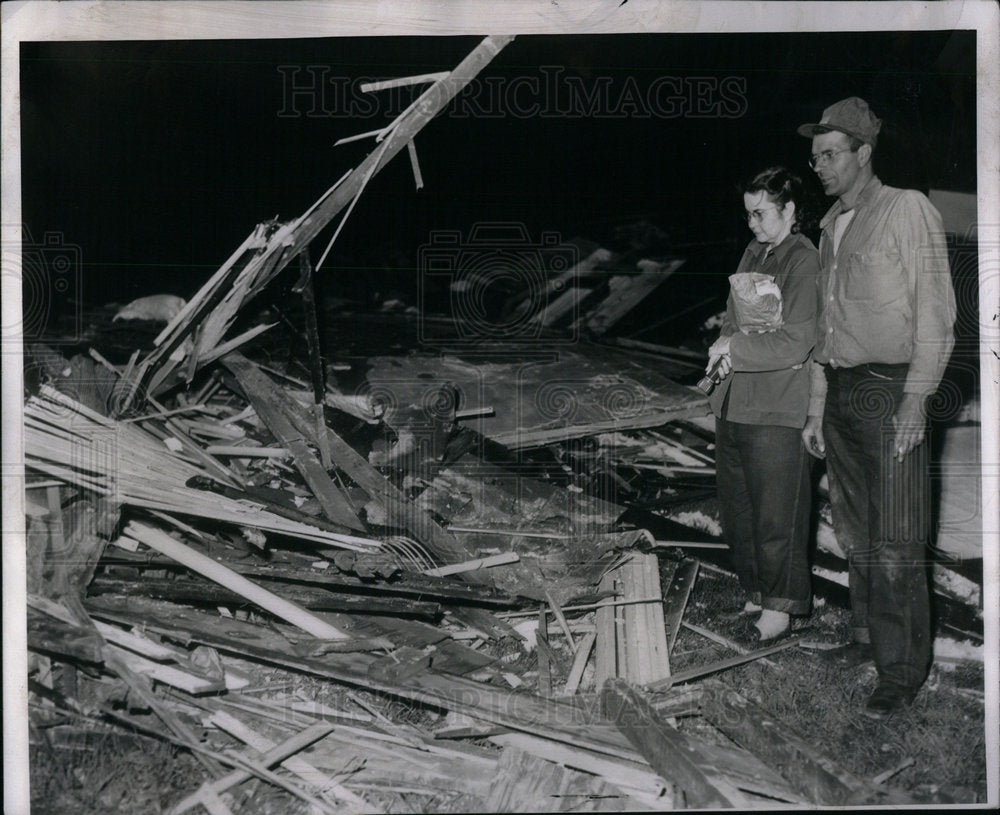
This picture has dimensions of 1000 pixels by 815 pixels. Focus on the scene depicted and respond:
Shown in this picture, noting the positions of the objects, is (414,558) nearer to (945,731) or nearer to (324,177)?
(324,177)

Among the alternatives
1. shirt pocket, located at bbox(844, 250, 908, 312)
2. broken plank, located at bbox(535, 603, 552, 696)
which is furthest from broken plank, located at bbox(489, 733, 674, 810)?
shirt pocket, located at bbox(844, 250, 908, 312)

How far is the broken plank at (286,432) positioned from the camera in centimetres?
348

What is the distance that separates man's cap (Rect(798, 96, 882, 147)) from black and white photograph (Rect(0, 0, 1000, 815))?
0.01 m

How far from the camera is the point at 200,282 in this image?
3.66 m

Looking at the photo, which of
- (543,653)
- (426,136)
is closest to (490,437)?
(543,653)

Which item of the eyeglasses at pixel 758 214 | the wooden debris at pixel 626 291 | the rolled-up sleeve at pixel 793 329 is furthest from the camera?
the wooden debris at pixel 626 291

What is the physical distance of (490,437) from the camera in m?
3.78

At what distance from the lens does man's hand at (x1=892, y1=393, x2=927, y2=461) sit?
3025mm

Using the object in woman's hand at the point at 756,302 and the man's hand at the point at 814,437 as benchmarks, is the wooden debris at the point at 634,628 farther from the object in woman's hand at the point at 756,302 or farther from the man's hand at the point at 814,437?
→ the object in woman's hand at the point at 756,302

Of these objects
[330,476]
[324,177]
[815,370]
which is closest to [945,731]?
[815,370]

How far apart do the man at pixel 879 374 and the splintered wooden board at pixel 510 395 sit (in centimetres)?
106

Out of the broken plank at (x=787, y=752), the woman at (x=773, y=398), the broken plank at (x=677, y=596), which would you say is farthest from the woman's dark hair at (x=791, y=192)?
the broken plank at (x=787, y=752)

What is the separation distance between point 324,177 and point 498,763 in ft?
8.33

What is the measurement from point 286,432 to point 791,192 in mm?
2434
